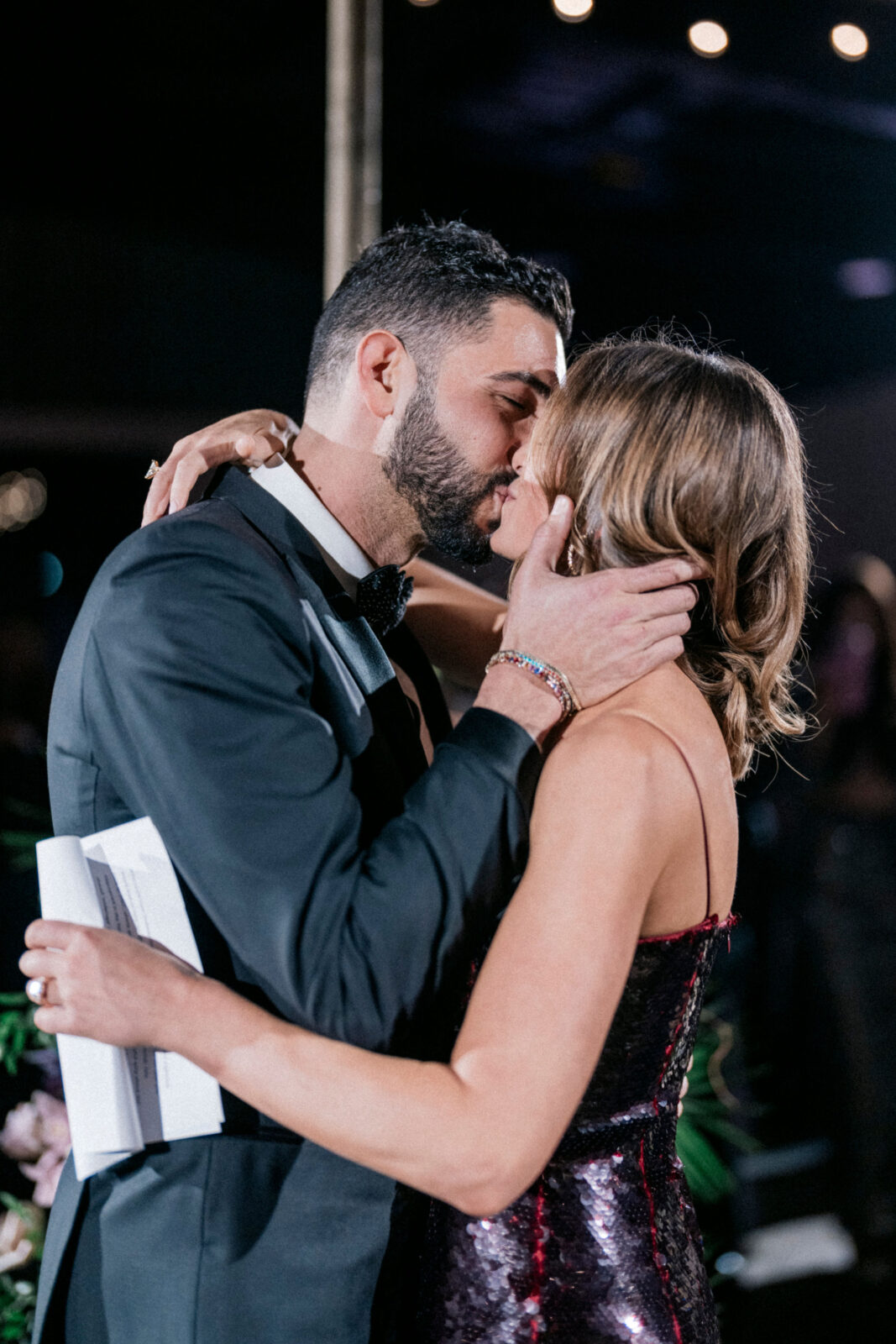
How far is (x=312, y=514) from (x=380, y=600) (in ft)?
0.49

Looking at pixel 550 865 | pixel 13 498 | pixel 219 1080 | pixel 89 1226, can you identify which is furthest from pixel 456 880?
pixel 13 498

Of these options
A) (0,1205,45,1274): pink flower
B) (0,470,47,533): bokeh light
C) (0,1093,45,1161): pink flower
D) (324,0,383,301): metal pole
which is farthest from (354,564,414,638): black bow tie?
(0,470,47,533): bokeh light

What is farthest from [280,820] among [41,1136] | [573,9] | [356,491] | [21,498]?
[21,498]

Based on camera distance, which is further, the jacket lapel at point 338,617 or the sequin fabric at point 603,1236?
the jacket lapel at point 338,617

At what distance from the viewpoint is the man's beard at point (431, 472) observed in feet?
5.09

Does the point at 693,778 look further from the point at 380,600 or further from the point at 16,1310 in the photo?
the point at 16,1310

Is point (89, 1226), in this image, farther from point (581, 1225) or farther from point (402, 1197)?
point (581, 1225)

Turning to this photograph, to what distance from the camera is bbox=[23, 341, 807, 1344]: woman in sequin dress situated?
0.95 m

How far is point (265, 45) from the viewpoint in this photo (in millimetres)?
2732

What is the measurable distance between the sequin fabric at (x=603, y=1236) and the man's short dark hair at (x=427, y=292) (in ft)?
2.96

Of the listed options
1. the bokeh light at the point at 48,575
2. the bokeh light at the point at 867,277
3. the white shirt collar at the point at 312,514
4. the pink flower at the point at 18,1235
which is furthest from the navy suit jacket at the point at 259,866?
the bokeh light at the point at 48,575

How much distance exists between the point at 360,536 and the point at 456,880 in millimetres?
688

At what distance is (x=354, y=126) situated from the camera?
2029 millimetres

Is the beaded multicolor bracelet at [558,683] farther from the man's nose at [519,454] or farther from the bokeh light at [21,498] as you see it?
the bokeh light at [21,498]
